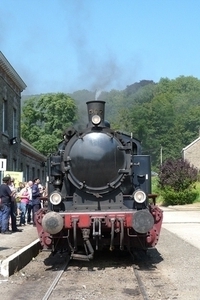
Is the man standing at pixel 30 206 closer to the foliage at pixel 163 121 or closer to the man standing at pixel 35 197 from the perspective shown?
the man standing at pixel 35 197

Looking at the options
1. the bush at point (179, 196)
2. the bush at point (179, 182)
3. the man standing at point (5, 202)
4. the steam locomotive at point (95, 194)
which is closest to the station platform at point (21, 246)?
the man standing at point (5, 202)

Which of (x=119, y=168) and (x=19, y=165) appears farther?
(x=19, y=165)

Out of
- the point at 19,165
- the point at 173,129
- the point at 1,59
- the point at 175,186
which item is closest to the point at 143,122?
the point at 173,129

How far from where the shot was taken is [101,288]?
24.3ft

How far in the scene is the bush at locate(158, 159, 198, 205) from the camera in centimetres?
3453

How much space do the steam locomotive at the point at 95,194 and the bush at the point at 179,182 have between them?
25.2 metres

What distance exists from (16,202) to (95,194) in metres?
6.90

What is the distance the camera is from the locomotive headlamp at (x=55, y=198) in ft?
29.5

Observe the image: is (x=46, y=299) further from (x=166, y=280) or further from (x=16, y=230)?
(x=16, y=230)

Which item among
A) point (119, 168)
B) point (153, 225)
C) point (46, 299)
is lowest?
point (46, 299)

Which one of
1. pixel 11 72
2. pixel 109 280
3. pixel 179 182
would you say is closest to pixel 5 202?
pixel 109 280

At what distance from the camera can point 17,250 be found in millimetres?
10109

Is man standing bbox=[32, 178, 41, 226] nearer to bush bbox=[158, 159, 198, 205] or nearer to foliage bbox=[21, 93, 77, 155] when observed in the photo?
bush bbox=[158, 159, 198, 205]

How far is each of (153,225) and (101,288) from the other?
5.57 feet
